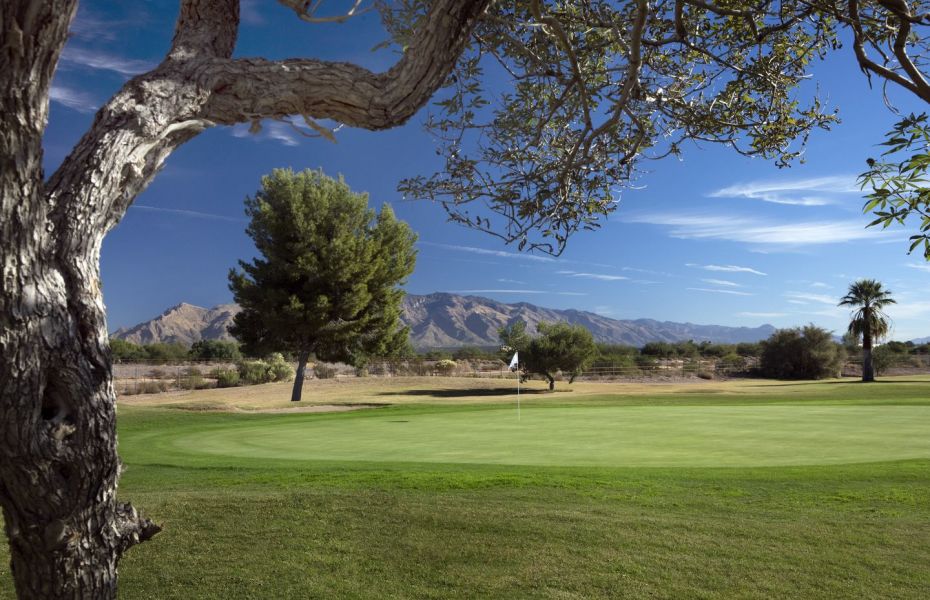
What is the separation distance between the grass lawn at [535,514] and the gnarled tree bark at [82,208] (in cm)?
228

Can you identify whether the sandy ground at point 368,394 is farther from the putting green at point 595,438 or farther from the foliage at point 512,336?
the foliage at point 512,336

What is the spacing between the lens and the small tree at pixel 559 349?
33.2 m

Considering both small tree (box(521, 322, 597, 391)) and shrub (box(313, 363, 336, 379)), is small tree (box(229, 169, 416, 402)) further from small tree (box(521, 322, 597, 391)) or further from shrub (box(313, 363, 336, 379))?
shrub (box(313, 363, 336, 379))

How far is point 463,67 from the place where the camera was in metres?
5.52

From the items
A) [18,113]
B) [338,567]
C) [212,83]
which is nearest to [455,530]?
[338,567]

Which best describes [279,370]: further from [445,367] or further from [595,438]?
[595,438]

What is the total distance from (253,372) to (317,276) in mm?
11709

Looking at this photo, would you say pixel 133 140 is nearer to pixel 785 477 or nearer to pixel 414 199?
pixel 414 199

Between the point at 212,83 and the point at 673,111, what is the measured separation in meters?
4.04

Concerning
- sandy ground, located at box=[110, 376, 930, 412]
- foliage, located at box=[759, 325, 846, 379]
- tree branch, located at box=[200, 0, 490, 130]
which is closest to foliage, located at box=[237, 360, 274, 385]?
sandy ground, located at box=[110, 376, 930, 412]

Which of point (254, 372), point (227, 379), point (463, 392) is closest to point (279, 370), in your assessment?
point (254, 372)

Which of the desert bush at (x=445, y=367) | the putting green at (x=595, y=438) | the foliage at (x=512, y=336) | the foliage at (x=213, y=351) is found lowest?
→ the putting green at (x=595, y=438)

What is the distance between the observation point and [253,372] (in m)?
36.5

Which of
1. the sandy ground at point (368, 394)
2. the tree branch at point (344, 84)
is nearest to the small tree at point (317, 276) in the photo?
the sandy ground at point (368, 394)
